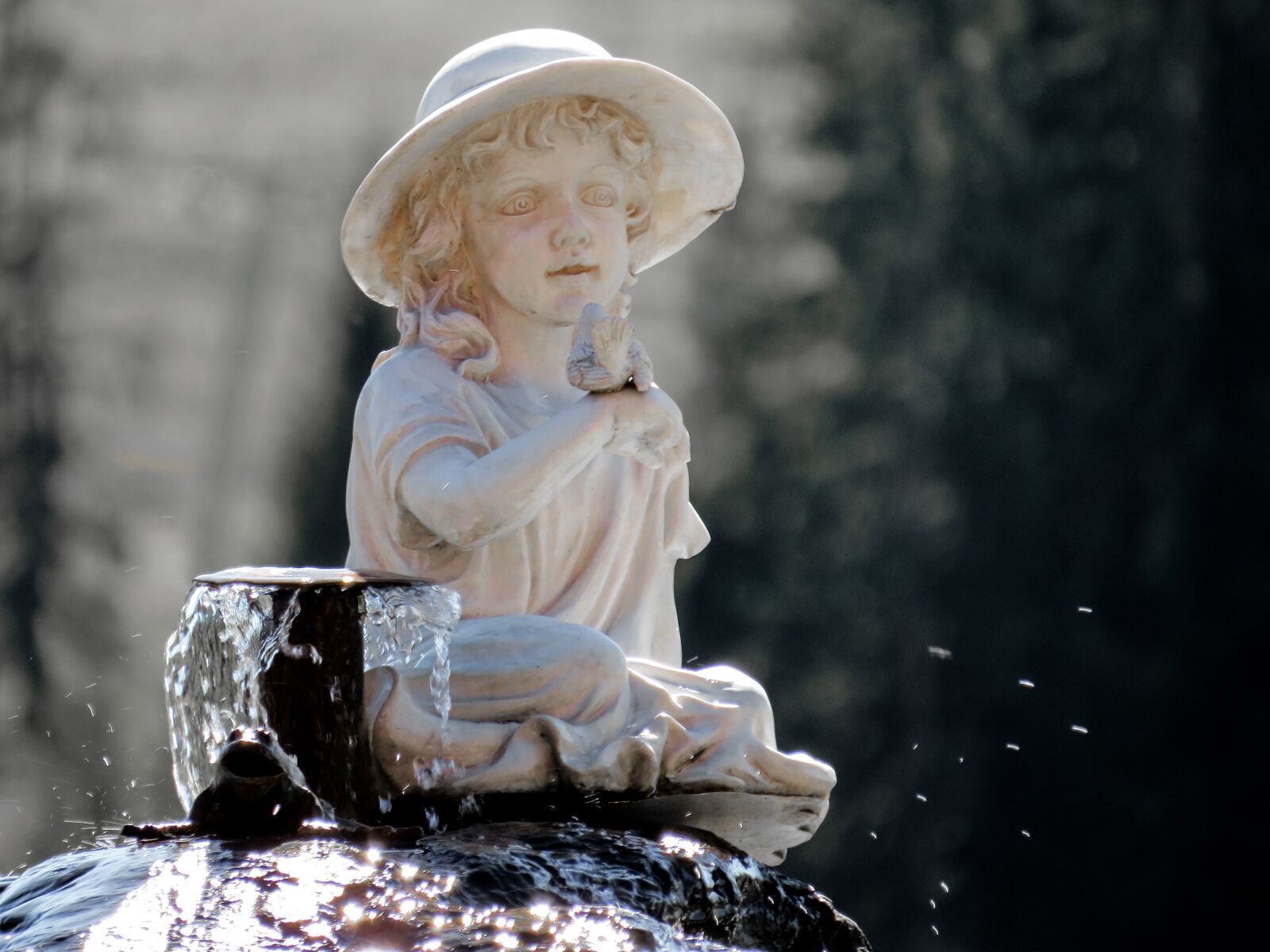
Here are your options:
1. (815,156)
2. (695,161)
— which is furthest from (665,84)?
(815,156)

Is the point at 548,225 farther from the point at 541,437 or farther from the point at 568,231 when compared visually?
the point at 541,437

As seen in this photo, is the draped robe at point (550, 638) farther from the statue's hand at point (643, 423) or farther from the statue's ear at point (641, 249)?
the statue's ear at point (641, 249)

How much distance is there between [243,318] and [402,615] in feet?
17.6

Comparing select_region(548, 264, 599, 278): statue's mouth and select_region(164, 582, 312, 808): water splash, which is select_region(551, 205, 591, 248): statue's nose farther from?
select_region(164, 582, 312, 808): water splash

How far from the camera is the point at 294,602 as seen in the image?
9.70 feet

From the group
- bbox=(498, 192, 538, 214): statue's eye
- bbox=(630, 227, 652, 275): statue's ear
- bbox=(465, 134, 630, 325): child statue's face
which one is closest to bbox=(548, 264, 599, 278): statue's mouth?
bbox=(465, 134, 630, 325): child statue's face

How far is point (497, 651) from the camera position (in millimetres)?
3143

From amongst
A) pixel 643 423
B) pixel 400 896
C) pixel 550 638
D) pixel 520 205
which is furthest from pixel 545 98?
pixel 400 896

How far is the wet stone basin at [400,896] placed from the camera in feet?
7.95

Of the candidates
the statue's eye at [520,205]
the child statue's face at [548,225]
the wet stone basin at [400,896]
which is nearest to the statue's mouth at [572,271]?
the child statue's face at [548,225]

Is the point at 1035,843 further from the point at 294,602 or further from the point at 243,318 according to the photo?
the point at 294,602

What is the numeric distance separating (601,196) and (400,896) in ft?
4.44

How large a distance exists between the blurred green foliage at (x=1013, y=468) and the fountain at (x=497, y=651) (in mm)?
4636

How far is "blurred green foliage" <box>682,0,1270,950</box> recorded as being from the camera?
794 centimetres
